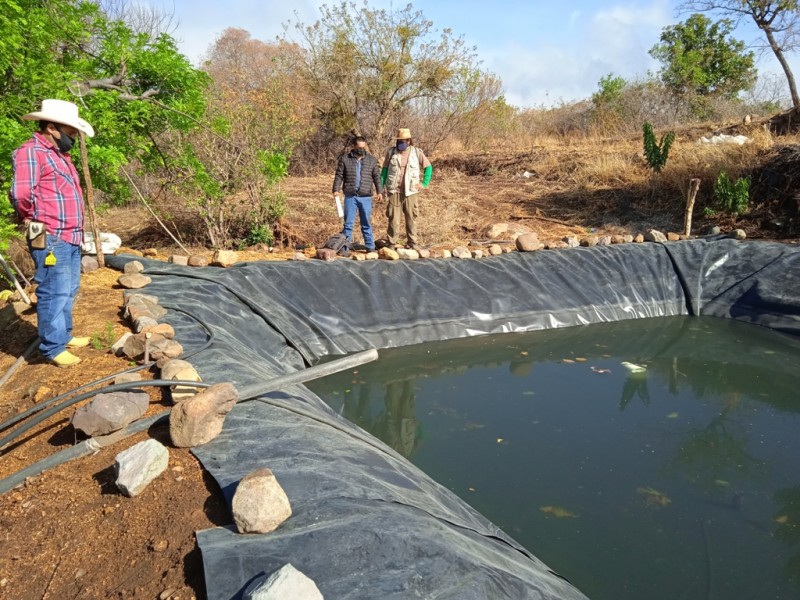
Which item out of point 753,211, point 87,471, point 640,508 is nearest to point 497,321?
point 640,508

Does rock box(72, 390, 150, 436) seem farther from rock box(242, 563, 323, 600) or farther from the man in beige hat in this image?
the man in beige hat

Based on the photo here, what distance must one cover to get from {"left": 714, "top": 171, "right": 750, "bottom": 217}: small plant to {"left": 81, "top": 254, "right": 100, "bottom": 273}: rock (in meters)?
8.06

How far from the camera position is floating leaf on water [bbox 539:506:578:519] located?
2916 millimetres

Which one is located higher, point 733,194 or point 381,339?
point 733,194

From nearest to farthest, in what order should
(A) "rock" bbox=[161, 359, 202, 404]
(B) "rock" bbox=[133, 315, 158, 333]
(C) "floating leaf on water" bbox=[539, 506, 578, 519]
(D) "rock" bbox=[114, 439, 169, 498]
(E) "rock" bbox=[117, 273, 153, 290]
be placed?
(D) "rock" bbox=[114, 439, 169, 498] → (A) "rock" bbox=[161, 359, 202, 404] → (C) "floating leaf on water" bbox=[539, 506, 578, 519] → (B) "rock" bbox=[133, 315, 158, 333] → (E) "rock" bbox=[117, 273, 153, 290]

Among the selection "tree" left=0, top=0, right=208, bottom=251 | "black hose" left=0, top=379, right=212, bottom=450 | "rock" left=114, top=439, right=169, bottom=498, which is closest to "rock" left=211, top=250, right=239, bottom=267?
"tree" left=0, top=0, right=208, bottom=251

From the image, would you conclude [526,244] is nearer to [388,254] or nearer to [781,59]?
[388,254]

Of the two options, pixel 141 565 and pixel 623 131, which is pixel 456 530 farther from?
pixel 623 131

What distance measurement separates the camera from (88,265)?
16.1 feet

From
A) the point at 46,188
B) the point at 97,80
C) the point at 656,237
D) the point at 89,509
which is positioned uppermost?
the point at 97,80

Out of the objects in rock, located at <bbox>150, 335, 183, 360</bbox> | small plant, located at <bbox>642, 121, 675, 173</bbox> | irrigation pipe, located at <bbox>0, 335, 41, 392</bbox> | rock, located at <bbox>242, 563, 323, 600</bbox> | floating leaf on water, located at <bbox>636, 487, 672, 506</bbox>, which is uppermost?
small plant, located at <bbox>642, 121, 675, 173</bbox>

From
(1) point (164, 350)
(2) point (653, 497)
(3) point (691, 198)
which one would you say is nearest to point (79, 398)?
(1) point (164, 350)

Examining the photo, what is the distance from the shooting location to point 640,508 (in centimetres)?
298

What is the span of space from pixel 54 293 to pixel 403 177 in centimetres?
421
